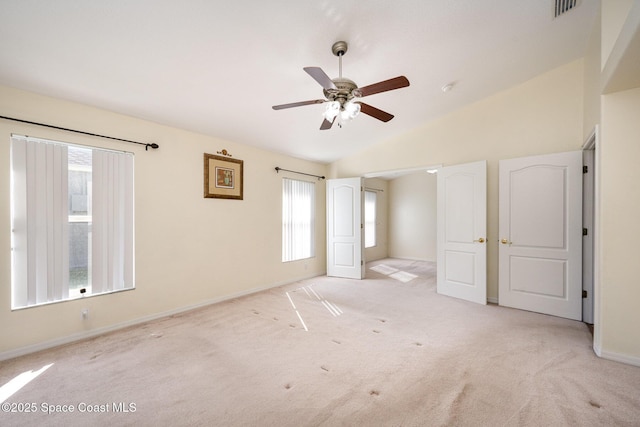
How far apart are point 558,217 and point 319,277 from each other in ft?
13.2

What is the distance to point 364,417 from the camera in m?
1.70

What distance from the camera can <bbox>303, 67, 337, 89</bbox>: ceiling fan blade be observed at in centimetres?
179

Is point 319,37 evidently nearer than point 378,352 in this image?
Yes

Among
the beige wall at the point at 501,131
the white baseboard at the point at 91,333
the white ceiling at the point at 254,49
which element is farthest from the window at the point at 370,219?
the white baseboard at the point at 91,333

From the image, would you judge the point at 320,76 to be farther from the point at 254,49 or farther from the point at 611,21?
the point at 611,21

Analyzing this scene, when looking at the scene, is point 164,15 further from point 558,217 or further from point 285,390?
point 558,217

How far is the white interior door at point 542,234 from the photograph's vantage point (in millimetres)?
3332

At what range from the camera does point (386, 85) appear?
201 centimetres

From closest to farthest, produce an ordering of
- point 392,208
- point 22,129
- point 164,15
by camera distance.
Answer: point 164,15, point 22,129, point 392,208

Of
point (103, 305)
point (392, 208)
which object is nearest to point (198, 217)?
point (103, 305)

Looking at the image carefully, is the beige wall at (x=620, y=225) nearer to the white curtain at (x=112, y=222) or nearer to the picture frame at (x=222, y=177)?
the picture frame at (x=222, y=177)

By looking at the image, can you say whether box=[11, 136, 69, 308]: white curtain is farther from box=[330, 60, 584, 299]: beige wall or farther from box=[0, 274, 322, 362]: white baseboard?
box=[330, 60, 584, 299]: beige wall

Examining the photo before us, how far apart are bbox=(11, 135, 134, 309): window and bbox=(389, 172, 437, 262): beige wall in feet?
23.2

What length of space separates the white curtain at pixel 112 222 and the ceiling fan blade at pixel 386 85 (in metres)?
2.81
